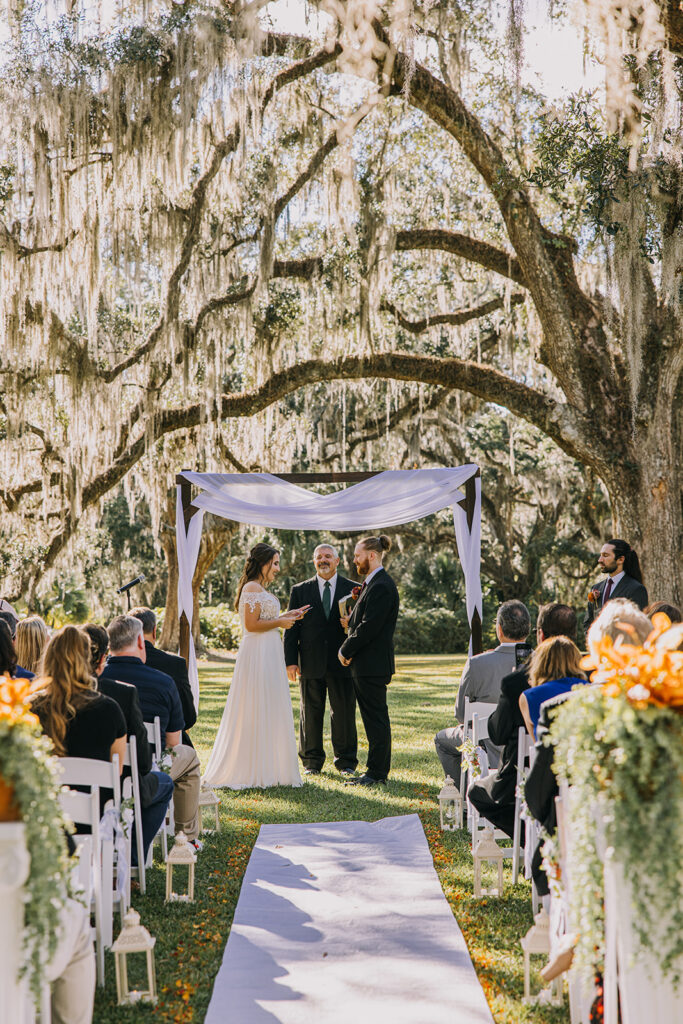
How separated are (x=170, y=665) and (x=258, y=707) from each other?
189 centimetres

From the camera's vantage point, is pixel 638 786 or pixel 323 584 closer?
pixel 638 786

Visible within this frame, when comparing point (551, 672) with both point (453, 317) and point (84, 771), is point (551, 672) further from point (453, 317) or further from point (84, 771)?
point (453, 317)

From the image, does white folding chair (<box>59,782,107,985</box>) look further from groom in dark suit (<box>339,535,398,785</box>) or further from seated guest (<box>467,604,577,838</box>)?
groom in dark suit (<box>339,535,398,785</box>)

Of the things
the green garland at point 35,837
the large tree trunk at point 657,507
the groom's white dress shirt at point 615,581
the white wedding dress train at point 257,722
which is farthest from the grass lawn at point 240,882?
the large tree trunk at point 657,507

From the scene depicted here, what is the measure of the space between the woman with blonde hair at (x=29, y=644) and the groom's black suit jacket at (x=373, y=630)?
8.32ft

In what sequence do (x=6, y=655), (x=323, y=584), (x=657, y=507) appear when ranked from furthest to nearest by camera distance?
(x=657, y=507) → (x=323, y=584) → (x=6, y=655)

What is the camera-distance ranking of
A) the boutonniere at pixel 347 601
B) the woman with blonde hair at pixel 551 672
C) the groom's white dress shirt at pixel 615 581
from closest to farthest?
the woman with blonde hair at pixel 551 672 < the groom's white dress shirt at pixel 615 581 < the boutonniere at pixel 347 601

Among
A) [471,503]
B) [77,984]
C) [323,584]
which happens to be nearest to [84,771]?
[77,984]

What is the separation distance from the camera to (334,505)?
815cm

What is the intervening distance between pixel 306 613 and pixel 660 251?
435 centimetres

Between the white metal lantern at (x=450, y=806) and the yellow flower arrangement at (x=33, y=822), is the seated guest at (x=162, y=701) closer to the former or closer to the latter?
the white metal lantern at (x=450, y=806)

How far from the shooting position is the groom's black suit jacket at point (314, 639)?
789 centimetres

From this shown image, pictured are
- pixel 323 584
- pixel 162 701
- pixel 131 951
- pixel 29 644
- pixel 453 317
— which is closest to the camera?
pixel 131 951

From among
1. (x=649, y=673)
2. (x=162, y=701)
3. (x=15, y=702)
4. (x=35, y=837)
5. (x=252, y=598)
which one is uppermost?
(x=649, y=673)
